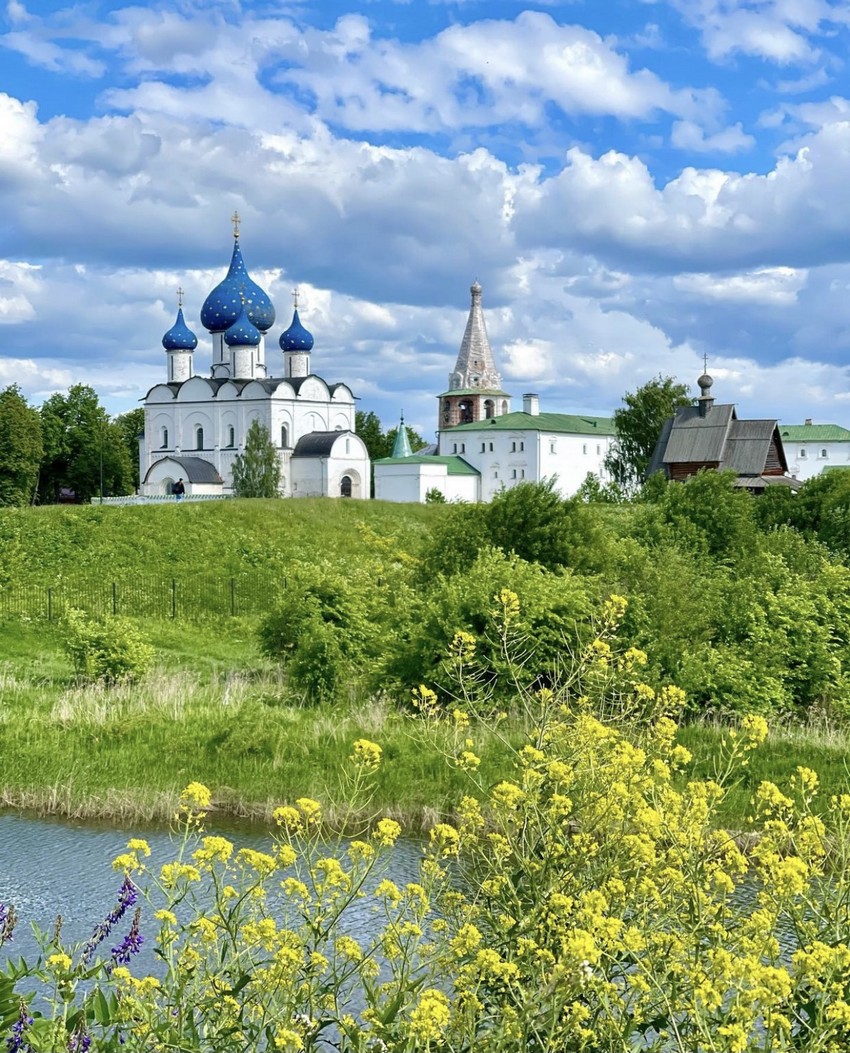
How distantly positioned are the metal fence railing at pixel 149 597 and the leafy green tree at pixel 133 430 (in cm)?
4172

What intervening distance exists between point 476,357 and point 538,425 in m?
17.0

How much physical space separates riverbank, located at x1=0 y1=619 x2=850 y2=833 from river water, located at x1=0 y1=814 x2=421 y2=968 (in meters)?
0.46

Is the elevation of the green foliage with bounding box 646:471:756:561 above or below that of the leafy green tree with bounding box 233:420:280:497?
below

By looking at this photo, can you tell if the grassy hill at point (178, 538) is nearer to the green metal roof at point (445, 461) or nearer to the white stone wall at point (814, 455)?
the green metal roof at point (445, 461)

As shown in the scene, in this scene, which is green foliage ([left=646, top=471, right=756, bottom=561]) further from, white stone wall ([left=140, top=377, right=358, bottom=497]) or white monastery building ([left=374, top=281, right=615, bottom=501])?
white monastery building ([left=374, top=281, right=615, bottom=501])

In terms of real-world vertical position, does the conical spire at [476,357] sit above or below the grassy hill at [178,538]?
above

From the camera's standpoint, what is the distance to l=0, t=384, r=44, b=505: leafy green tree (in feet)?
187

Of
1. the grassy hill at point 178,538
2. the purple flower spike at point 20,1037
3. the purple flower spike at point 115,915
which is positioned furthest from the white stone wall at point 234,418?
the purple flower spike at point 20,1037

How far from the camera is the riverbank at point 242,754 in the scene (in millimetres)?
11852

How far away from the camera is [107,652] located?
694 inches

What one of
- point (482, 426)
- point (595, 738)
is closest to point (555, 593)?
point (595, 738)

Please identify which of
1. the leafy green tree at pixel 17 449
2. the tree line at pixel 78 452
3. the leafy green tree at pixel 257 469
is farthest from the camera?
the tree line at pixel 78 452

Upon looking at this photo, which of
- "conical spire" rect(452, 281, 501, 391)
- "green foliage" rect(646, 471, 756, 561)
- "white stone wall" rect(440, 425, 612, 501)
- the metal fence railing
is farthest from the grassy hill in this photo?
"conical spire" rect(452, 281, 501, 391)

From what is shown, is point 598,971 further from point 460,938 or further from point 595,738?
point 595,738
